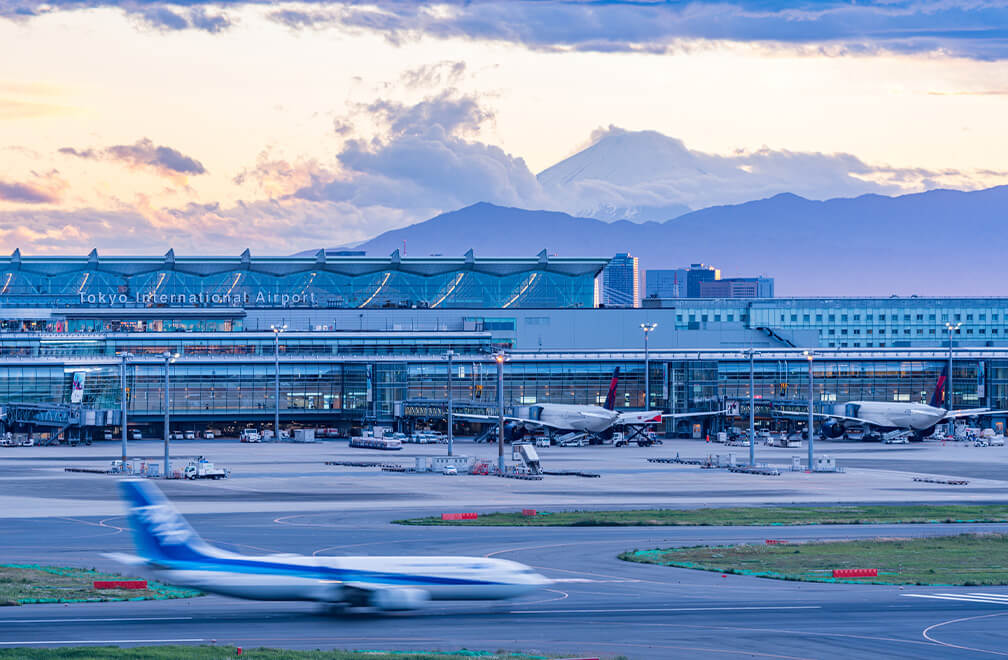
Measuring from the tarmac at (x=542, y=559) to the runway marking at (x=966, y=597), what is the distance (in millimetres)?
165

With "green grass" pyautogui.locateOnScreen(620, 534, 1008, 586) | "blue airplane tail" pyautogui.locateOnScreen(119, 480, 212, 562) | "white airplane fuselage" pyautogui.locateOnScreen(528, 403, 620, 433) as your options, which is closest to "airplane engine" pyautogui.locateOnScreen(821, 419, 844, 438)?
"white airplane fuselage" pyautogui.locateOnScreen(528, 403, 620, 433)

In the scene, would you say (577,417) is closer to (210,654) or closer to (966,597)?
(966,597)

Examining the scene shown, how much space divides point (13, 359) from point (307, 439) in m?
42.0

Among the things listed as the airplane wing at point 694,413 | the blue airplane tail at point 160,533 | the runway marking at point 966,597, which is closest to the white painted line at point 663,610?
the runway marking at point 966,597

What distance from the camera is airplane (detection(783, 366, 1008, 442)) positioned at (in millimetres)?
160750

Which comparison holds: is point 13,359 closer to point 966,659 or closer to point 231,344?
point 231,344

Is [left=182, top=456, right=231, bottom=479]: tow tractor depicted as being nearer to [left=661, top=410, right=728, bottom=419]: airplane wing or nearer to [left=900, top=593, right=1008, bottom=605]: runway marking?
[left=900, top=593, right=1008, bottom=605]: runway marking

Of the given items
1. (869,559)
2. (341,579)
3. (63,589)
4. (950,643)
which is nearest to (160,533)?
(341,579)

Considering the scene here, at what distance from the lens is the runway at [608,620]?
35750 millimetres

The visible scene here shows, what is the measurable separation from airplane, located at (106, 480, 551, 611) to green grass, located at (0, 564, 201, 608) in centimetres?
297

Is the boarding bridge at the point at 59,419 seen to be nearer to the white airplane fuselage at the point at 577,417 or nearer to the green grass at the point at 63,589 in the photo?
the white airplane fuselage at the point at 577,417

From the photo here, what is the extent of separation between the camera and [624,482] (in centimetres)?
10144

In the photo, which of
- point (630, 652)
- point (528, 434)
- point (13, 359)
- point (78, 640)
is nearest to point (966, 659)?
point (630, 652)

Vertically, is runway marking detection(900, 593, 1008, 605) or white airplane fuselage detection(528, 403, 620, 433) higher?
white airplane fuselage detection(528, 403, 620, 433)
